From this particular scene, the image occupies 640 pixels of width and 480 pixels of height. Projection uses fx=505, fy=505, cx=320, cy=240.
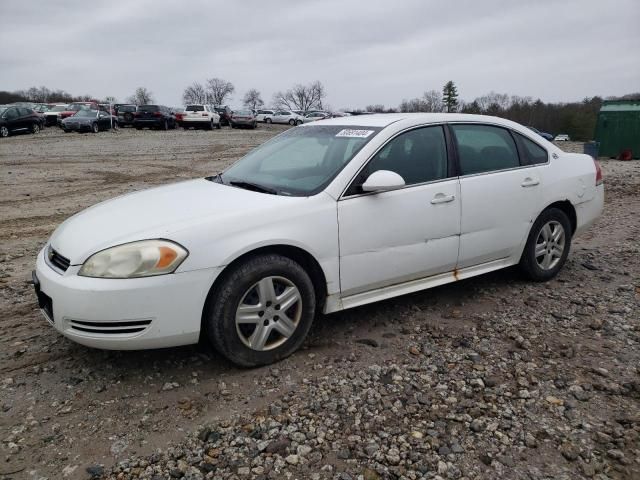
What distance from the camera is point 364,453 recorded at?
2.42 meters

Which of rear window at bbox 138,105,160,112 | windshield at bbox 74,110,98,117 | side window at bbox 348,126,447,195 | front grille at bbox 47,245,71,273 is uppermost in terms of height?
rear window at bbox 138,105,160,112

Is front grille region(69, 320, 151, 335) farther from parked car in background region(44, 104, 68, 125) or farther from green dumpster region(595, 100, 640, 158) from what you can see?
parked car in background region(44, 104, 68, 125)

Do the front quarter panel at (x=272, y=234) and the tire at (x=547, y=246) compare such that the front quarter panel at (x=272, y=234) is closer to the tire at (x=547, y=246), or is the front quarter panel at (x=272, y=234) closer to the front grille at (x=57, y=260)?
the front grille at (x=57, y=260)

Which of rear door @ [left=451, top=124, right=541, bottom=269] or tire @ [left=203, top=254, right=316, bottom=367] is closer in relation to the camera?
tire @ [left=203, top=254, right=316, bottom=367]

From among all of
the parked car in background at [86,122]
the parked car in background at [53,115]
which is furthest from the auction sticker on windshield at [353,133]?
the parked car in background at [53,115]

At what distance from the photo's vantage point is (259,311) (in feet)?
10.1

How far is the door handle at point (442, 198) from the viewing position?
3715 mm

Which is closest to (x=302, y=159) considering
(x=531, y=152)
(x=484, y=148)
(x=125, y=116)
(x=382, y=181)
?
(x=382, y=181)

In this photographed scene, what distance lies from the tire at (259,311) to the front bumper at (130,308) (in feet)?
0.36

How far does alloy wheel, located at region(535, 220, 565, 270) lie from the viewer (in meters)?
4.55

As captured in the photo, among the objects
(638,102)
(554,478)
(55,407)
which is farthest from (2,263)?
(638,102)

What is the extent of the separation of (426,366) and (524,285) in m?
1.88

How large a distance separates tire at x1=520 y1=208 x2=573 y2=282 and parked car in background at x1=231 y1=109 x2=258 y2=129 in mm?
33903

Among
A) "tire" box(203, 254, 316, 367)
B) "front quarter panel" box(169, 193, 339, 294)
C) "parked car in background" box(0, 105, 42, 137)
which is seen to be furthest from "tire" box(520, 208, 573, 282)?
"parked car in background" box(0, 105, 42, 137)
